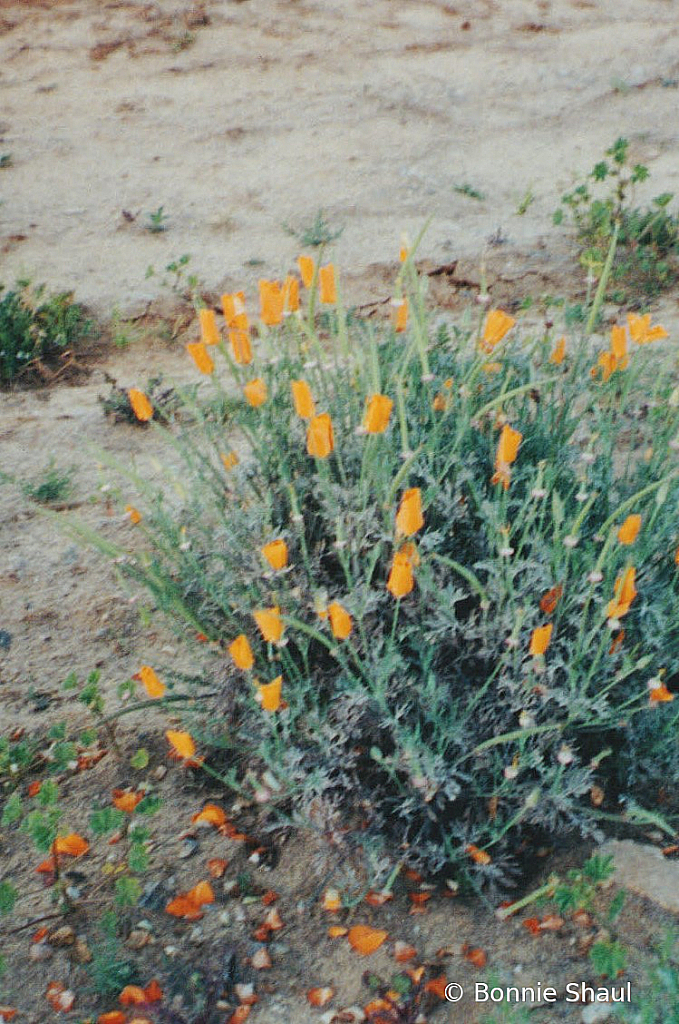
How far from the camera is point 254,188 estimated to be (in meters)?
4.75

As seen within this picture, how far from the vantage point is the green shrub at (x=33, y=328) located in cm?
340

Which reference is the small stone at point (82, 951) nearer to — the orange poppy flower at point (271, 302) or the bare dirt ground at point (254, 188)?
the bare dirt ground at point (254, 188)

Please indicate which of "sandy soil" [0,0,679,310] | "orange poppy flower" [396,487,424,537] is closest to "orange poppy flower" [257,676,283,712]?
"orange poppy flower" [396,487,424,537]

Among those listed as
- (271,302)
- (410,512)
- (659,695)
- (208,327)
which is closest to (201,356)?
(208,327)

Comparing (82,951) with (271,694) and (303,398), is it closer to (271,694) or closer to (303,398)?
(271,694)

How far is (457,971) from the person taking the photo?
5.36 feet

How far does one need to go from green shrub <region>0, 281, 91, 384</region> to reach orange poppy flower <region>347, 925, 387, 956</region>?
2.43 m

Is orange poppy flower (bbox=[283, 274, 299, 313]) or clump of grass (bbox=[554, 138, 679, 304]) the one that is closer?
orange poppy flower (bbox=[283, 274, 299, 313])

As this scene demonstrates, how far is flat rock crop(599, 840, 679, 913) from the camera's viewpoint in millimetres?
1667

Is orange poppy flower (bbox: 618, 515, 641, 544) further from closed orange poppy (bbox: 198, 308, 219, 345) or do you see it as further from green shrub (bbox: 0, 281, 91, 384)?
green shrub (bbox: 0, 281, 91, 384)

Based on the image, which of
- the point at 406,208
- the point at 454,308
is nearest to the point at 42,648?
the point at 454,308

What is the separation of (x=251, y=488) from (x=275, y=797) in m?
0.64

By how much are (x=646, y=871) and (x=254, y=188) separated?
12.8 ft

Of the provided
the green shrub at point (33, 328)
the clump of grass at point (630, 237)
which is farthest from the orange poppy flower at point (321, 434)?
the clump of grass at point (630, 237)
